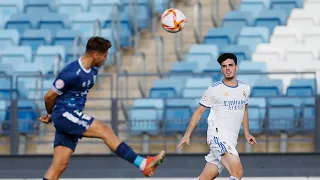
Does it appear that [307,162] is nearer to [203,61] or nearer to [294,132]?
[294,132]

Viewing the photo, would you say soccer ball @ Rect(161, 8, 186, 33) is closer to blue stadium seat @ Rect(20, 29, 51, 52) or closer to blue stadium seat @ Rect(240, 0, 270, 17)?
blue stadium seat @ Rect(240, 0, 270, 17)

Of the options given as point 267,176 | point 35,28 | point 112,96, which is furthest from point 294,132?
point 35,28

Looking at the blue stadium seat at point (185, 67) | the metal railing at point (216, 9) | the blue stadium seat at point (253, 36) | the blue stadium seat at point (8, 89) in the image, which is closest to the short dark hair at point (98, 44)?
the blue stadium seat at point (8, 89)

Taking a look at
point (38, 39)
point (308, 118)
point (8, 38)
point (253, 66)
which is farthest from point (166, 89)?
point (8, 38)

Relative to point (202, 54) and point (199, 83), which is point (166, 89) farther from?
point (202, 54)

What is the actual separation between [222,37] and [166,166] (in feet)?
11.9

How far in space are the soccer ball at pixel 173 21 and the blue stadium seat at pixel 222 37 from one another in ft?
12.4

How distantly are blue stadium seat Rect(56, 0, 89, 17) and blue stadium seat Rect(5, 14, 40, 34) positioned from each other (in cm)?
48

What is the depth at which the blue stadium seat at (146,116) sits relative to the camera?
51.0 ft

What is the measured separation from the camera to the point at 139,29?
60.0 ft

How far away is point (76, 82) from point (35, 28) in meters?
9.09

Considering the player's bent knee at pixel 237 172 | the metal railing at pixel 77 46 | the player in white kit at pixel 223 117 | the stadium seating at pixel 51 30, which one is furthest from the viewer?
the stadium seating at pixel 51 30

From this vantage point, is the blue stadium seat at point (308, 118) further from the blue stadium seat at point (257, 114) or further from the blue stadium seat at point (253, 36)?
the blue stadium seat at point (253, 36)

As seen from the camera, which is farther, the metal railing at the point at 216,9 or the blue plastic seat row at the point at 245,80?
the metal railing at the point at 216,9
